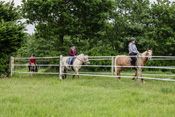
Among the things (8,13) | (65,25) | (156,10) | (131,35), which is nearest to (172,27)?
(156,10)

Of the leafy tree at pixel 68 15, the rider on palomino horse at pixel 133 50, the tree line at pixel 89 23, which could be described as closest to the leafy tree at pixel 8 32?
the tree line at pixel 89 23

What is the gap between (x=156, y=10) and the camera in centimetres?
2769

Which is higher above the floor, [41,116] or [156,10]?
[156,10]

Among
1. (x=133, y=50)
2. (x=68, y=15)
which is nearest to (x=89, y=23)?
(x=68, y=15)

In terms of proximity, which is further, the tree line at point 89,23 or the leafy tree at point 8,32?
the tree line at point 89,23

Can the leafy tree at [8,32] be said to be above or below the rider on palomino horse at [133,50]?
above

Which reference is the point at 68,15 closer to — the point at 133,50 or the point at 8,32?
the point at 8,32

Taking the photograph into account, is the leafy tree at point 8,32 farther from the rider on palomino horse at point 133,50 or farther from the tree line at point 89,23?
the rider on palomino horse at point 133,50

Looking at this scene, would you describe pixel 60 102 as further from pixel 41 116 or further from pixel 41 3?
pixel 41 3

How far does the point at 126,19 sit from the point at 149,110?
2369cm

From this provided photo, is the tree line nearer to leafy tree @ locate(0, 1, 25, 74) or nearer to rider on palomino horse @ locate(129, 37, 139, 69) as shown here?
leafy tree @ locate(0, 1, 25, 74)

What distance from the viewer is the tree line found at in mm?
14277

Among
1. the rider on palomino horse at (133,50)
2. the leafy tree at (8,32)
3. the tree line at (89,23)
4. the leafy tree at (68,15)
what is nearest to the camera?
the rider on palomino horse at (133,50)

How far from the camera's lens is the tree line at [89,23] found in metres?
14.3
